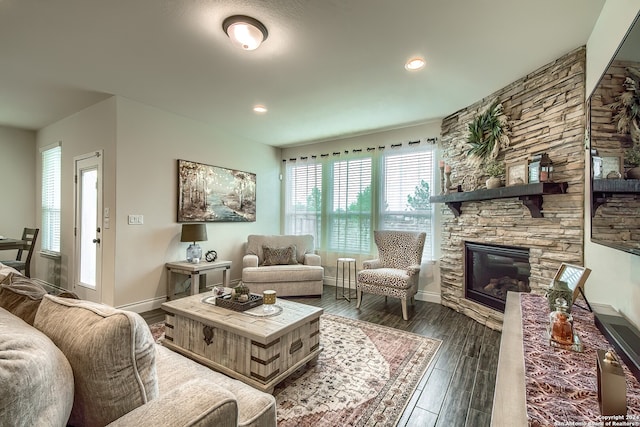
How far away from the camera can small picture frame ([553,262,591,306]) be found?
1.75 metres

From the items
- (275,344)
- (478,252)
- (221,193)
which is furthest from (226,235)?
(478,252)

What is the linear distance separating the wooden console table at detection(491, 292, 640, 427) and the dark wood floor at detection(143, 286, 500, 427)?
25.5 inches

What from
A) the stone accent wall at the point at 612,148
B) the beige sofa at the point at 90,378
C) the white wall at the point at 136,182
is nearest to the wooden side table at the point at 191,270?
the white wall at the point at 136,182

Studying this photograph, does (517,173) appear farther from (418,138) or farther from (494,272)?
(418,138)

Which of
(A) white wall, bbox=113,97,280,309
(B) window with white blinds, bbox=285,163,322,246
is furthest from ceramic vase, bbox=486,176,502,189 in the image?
(A) white wall, bbox=113,97,280,309

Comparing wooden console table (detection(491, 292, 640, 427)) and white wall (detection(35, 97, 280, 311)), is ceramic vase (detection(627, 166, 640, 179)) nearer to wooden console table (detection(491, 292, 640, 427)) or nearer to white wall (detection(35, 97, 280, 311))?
wooden console table (detection(491, 292, 640, 427))

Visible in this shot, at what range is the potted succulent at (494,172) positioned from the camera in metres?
2.96

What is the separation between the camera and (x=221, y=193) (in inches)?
177

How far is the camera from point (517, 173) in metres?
2.78

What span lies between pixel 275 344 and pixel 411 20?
93.3 inches

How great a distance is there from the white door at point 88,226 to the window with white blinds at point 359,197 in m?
2.94

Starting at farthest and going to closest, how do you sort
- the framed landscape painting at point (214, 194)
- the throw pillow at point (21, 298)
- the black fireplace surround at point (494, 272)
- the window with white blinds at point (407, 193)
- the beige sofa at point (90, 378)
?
1. the window with white blinds at point (407, 193)
2. the framed landscape painting at point (214, 194)
3. the black fireplace surround at point (494, 272)
4. the throw pillow at point (21, 298)
5. the beige sofa at point (90, 378)

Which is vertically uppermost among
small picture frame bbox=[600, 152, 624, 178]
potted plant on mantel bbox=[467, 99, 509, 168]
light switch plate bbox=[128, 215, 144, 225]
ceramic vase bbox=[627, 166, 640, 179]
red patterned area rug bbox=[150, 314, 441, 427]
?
potted plant on mantel bbox=[467, 99, 509, 168]

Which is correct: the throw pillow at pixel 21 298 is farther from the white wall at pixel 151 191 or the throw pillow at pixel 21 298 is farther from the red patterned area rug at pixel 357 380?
the white wall at pixel 151 191
